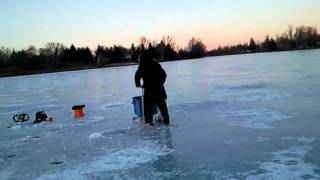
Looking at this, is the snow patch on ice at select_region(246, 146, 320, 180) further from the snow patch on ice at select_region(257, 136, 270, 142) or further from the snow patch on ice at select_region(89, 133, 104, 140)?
the snow patch on ice at select_region(89, 133, 104, 140)

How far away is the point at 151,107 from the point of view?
775cm

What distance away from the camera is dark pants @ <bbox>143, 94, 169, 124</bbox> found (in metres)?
7.62

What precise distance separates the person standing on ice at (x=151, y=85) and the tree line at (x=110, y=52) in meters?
46.5

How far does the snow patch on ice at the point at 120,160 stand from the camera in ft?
15.6

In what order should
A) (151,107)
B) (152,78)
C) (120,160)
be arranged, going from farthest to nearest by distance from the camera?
(151,107)
(152,78)
(120,160)

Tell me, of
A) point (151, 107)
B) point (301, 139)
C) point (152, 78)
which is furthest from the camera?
point (151, 107)

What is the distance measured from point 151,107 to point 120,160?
2641mm

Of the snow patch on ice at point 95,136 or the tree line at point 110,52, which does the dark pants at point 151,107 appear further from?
the tree line at point 110,52

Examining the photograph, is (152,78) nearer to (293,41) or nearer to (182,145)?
(182,145)

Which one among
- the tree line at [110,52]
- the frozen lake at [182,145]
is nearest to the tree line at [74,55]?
the tree line at [110,52]

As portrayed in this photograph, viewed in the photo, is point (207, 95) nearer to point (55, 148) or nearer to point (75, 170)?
point (55, 148)

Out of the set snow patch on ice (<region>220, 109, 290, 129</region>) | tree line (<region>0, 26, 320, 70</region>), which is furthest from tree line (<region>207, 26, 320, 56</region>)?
Answer: snow patch on ice (<region>220, 109, 290, 129</region>)

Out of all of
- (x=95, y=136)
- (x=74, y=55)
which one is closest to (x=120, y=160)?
(x=95, y=136)

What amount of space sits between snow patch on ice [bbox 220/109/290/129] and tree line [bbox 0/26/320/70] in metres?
46.1
